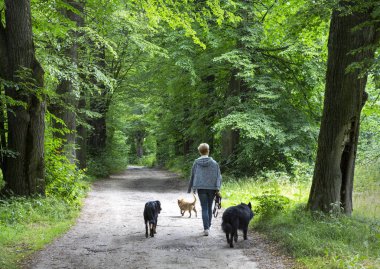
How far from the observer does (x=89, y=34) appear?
1520 centimetres

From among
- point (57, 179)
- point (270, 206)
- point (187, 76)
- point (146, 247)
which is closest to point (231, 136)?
point (187, 76)

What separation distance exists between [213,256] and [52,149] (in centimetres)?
731

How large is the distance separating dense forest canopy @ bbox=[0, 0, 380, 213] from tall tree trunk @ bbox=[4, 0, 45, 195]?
26 mm

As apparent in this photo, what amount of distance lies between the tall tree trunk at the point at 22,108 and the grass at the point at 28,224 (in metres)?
0.69

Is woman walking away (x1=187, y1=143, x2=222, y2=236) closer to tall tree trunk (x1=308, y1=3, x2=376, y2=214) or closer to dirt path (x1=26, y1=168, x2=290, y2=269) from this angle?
dirt path (x1=26, y1=168, x2=290, y2=269)

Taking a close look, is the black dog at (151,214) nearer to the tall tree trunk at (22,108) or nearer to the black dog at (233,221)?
the black dog at (233,221)

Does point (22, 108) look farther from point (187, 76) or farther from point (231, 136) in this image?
point (231, 136)

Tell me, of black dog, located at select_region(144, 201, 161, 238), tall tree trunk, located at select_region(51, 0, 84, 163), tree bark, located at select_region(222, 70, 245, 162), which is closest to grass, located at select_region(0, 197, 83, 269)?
black dog, located at select_region(144, 201, 161, 238)

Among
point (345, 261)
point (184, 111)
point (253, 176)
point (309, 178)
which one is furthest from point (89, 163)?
point (345, 261)

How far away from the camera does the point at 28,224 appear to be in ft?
30.0

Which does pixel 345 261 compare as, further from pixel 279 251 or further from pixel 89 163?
pixel 89 163

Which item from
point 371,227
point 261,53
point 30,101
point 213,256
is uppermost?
point 261,53

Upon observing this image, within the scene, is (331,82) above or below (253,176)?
above

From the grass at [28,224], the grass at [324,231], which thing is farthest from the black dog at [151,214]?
the grass at [324,231]
